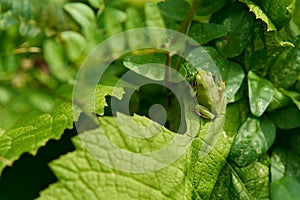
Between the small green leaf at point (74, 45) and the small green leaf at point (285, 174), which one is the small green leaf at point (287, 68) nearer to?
the small green leaf at point (285, 174)

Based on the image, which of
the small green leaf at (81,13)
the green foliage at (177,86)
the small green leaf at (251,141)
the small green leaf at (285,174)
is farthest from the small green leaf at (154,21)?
the small green leaf at (285,174)

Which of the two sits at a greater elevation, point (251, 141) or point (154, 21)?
point (154, 21)

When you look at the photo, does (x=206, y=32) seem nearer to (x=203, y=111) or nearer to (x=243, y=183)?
(x=203, y=111)

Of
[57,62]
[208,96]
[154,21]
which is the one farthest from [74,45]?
[208,96]

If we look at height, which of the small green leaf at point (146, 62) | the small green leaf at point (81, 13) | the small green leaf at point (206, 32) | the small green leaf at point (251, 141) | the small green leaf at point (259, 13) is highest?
the small green leaf at point (81, 13)

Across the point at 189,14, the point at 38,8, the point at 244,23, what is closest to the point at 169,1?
the point at 189,14
